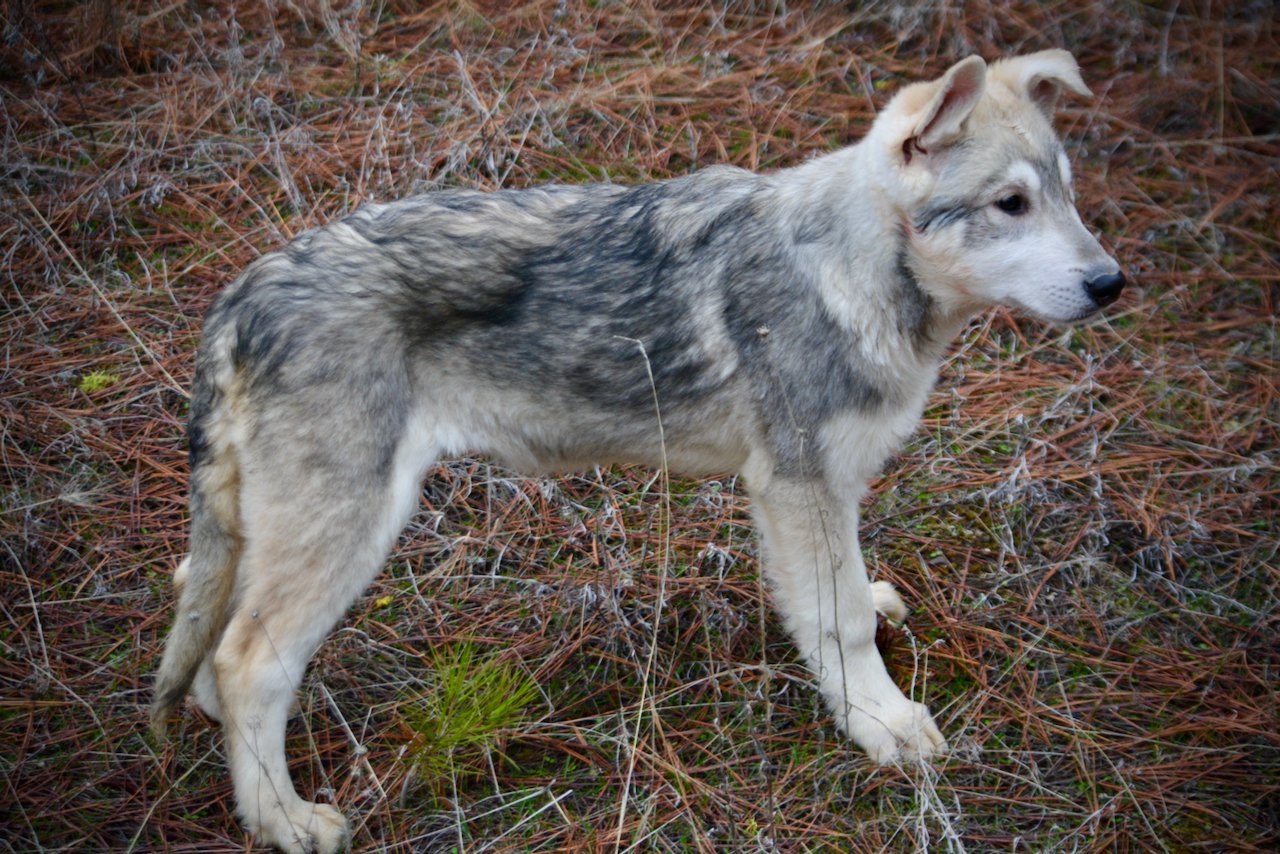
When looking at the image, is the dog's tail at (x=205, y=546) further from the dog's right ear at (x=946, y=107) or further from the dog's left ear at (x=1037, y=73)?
the dog's left ear at (x=1037, y=73)

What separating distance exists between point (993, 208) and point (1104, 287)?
0.38 metres

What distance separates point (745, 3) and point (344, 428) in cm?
444

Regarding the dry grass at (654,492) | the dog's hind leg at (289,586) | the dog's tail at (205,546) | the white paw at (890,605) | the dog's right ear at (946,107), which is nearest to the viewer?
the dog's right ear at (946,107)

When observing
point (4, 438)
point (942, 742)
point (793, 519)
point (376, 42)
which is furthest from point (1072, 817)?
point (376, 42)

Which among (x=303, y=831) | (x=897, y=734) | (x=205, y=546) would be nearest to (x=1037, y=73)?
(x=897, y=734)

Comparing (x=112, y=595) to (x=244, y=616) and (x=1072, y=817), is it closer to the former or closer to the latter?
(x=244, y=616)

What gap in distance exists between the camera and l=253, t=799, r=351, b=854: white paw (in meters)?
3.21

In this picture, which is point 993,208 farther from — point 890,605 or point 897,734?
point 897,734

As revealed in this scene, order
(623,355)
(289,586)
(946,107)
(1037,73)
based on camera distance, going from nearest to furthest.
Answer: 1. (946,107)
2. (289,586)
3. (1037,73)
4. (623,355)

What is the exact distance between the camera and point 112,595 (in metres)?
3.95

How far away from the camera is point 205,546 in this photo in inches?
130

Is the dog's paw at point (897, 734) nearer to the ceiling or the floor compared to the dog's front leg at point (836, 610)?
nearer to the floor

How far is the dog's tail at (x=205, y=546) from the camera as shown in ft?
10.5

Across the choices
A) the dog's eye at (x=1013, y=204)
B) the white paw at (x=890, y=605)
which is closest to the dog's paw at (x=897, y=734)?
the white paw at (x=890, y=605)
